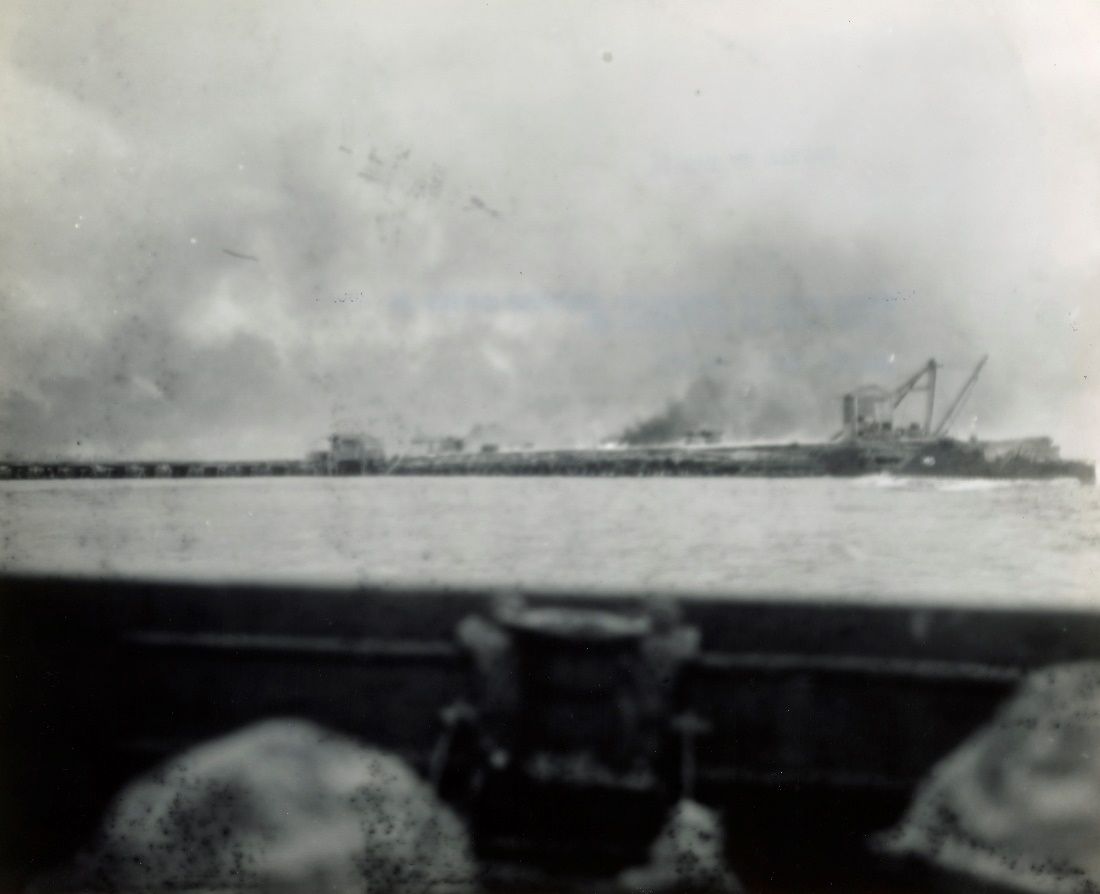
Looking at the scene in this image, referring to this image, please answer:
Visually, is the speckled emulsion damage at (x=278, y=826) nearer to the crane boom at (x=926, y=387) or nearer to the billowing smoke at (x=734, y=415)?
the billowing smoke at (x=734, y=415)

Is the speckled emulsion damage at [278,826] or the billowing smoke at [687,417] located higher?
the billowing smoke at [687,417]

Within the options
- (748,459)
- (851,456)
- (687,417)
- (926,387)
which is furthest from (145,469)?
(926,387)

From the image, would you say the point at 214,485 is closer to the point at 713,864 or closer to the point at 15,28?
the point at 15,28

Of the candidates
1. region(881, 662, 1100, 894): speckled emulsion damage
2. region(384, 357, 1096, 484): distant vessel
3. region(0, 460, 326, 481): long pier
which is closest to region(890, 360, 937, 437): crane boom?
region(384, 357, 1096, 484): distant vessel

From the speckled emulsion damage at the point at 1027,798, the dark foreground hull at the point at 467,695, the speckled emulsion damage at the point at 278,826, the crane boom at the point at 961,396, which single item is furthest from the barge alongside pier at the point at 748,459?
the speckled emulsion damage at the point at 278,826

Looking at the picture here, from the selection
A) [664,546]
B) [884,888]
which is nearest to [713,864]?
[884,888]
